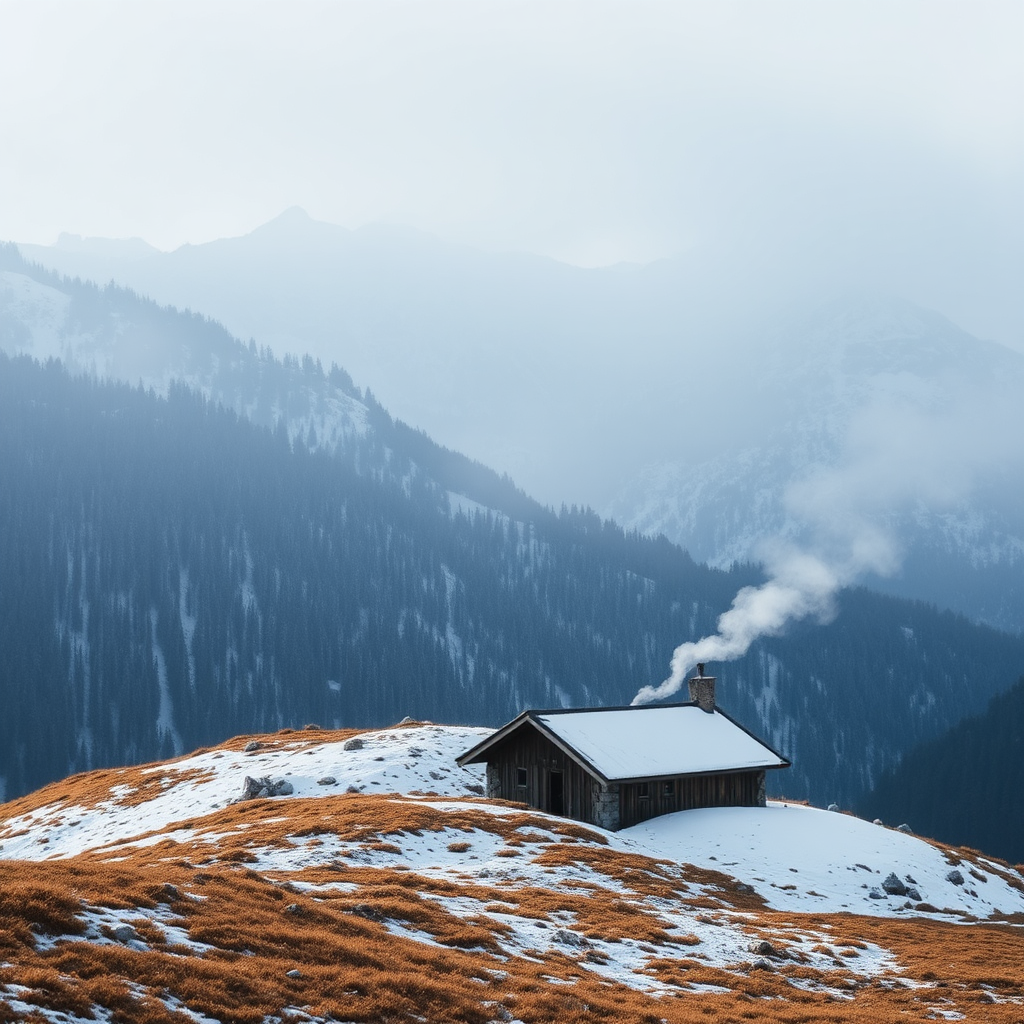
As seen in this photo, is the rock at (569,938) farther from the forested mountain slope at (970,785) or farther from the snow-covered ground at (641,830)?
the forested mountain slope at (970,785)

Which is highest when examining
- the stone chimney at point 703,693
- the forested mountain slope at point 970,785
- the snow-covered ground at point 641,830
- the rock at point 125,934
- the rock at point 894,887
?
the stone chimney at point 703,693

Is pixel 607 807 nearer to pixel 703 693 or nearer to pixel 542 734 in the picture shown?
pixel 542 734

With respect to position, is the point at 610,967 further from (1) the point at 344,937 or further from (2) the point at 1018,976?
(2) the point at 1018,976

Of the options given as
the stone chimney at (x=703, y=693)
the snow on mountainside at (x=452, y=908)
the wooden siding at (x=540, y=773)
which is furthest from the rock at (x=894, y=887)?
the stone chimney at (x=703, y=693)

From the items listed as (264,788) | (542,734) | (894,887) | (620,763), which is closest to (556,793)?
(542,734)

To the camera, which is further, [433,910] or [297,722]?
[297,722]

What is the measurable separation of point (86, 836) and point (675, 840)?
2698 centimetres

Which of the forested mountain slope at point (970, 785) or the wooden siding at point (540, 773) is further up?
the wooden siding at point (540, 773)

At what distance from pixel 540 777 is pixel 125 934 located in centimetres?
3680

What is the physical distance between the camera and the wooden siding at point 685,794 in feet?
168

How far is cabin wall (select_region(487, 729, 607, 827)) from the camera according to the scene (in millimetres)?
51875

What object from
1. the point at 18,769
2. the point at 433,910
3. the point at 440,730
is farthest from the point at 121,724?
the point at 433,910

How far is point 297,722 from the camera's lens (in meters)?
200

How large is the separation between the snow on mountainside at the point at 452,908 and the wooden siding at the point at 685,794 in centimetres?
107
